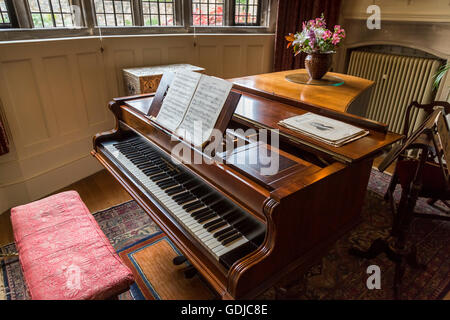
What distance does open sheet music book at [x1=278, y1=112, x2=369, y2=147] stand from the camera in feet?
4.47

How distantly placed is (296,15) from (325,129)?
329 cm

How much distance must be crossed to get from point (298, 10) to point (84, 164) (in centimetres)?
339

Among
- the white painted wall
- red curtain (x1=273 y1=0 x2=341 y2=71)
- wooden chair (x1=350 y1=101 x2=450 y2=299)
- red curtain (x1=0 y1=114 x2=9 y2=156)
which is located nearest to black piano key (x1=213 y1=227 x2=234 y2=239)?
wooden chair (x1=350 y1=101 x2=450 y2=299)

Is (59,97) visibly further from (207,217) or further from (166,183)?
(207,217)

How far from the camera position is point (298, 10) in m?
4.15

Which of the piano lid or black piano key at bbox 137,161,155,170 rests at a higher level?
the piano lid

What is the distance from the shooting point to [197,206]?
139cm

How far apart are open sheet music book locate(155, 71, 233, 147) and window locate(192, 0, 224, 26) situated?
261 centimetres

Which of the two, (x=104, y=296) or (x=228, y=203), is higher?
(x=228, y=203)

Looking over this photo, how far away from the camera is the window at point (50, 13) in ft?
9.01

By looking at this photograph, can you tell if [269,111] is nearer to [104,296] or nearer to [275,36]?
[104,296]

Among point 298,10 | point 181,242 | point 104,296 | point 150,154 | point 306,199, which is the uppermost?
point 298,10

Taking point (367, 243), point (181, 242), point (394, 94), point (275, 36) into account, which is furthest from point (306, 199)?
point (275, 36)

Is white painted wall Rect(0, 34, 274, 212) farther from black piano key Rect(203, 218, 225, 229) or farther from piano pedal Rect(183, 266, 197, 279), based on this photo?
black piano key Rect(203, 218, 225, 229)
